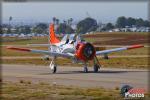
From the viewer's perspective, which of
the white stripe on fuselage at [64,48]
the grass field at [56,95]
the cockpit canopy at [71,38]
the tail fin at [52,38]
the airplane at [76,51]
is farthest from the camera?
the tail fin at [52,38]

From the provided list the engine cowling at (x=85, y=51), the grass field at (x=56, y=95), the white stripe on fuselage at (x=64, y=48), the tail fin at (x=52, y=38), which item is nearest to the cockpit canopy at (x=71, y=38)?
the white stripe on fuselage at (x=64, y=48)

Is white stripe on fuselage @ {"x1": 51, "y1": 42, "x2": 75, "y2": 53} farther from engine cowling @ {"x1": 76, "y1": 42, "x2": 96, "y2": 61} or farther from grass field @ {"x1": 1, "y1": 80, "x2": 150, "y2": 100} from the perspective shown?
grass field @ {"x1": 1, "y1": 80, "x2": 150, "y2": 100}

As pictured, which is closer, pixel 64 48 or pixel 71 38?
pixel 71 38

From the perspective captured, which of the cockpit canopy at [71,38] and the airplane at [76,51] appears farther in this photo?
the cockpit canopy at [71,38]

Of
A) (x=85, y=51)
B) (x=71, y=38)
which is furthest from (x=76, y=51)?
(x=71, y=38)

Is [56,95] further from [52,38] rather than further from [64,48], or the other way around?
[52,38]

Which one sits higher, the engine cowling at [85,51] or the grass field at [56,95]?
the engine cowling at [85,51]

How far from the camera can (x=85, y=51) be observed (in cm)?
3152

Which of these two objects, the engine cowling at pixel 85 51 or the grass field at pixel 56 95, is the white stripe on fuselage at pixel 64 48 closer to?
the engine cowling at pixel 85 51

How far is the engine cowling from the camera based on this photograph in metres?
31.5

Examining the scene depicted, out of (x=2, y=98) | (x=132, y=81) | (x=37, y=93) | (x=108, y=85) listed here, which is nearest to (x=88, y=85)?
(x=108, y=85)

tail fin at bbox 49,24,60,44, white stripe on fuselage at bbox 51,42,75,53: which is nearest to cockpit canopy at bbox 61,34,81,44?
white stripe on fuselage at bbox 51,42,75,53

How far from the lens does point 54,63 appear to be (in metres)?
32.9

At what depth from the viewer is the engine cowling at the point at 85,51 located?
31.5 meters
